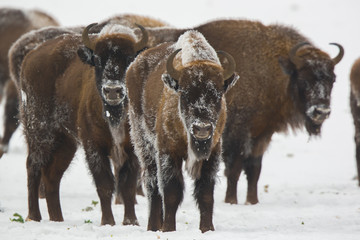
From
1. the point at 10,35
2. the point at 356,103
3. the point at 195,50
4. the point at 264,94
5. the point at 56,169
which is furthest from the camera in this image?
the point at 10,35

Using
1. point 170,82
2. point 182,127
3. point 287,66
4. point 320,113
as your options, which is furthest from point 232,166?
point 170,82

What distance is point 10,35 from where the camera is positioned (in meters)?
14.6

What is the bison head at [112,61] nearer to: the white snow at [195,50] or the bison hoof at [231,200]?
the white snow at [195,50]

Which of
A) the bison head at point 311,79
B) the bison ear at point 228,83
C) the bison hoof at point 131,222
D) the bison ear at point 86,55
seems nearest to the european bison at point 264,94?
the bison head at point 311,79

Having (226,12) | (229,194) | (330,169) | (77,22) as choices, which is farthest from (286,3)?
(229,194)

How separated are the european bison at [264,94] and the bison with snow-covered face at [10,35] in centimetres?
423

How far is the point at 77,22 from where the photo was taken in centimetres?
3014

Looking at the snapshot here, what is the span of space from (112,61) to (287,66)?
3.41 meters

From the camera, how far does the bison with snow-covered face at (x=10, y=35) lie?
13227mm

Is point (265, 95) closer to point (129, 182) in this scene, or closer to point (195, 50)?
point (129, 182)

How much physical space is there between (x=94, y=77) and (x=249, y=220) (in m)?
2.54

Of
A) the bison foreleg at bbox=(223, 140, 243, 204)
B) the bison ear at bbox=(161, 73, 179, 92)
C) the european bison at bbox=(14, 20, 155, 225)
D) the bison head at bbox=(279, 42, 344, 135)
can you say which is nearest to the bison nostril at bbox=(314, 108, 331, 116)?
the bison head at bbox=(279, 42, 344, 135)

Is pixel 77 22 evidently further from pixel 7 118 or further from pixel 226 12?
pixel 7 118

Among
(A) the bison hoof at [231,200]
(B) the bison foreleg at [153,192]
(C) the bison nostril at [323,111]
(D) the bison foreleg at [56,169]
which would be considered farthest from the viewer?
(A) the bison hoof at [231,200]
